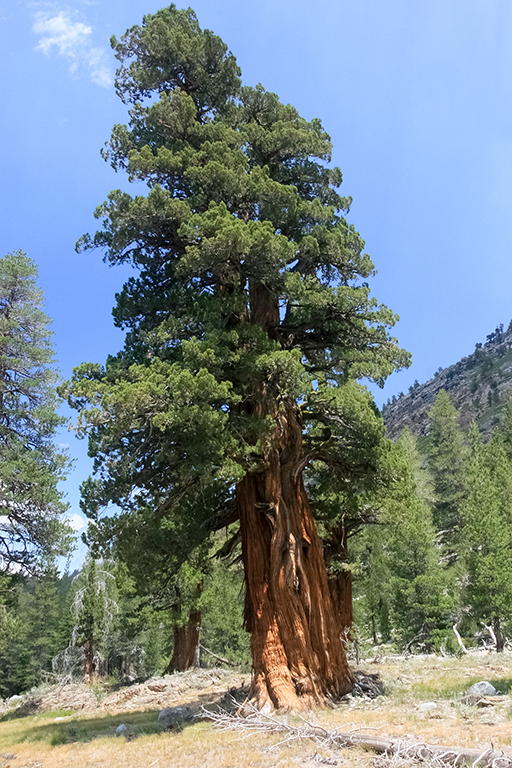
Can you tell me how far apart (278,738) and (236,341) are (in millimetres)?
6008

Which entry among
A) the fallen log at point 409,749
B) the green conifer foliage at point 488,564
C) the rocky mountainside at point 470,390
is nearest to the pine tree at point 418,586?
the green conifer foliage at point 488,564

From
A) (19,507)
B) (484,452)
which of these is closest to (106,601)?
(19,507)

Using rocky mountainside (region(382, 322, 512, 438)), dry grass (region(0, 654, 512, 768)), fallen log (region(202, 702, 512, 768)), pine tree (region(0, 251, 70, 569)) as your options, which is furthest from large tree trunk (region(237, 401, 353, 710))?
rocky mountainside (region(382, 322, 512, 438))

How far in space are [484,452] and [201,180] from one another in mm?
Answer: 34866

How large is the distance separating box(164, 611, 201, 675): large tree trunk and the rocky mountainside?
76.2 metres

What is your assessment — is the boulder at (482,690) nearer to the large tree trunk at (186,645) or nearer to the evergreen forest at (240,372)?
the evergreen forest at (240,372)

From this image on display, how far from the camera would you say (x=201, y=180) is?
9.71 metres

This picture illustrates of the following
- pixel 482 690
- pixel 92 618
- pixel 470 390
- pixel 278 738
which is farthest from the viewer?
pixel 470 390

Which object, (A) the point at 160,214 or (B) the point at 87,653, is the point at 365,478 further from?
(B) the point at 87,653

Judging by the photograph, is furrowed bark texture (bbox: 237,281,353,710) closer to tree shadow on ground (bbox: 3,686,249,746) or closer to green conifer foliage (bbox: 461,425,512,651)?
tree shadow on ground (bbox: 3,686,249,746)

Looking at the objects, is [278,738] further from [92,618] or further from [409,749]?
[92,618]

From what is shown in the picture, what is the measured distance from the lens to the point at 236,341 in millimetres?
8859

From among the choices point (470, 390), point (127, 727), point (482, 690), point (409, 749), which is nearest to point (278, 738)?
point (409, 749)

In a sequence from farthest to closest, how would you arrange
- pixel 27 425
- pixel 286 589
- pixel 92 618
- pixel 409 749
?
pixel 92 618
pixel 27 425
pixel 286 589
pixel 409 749
